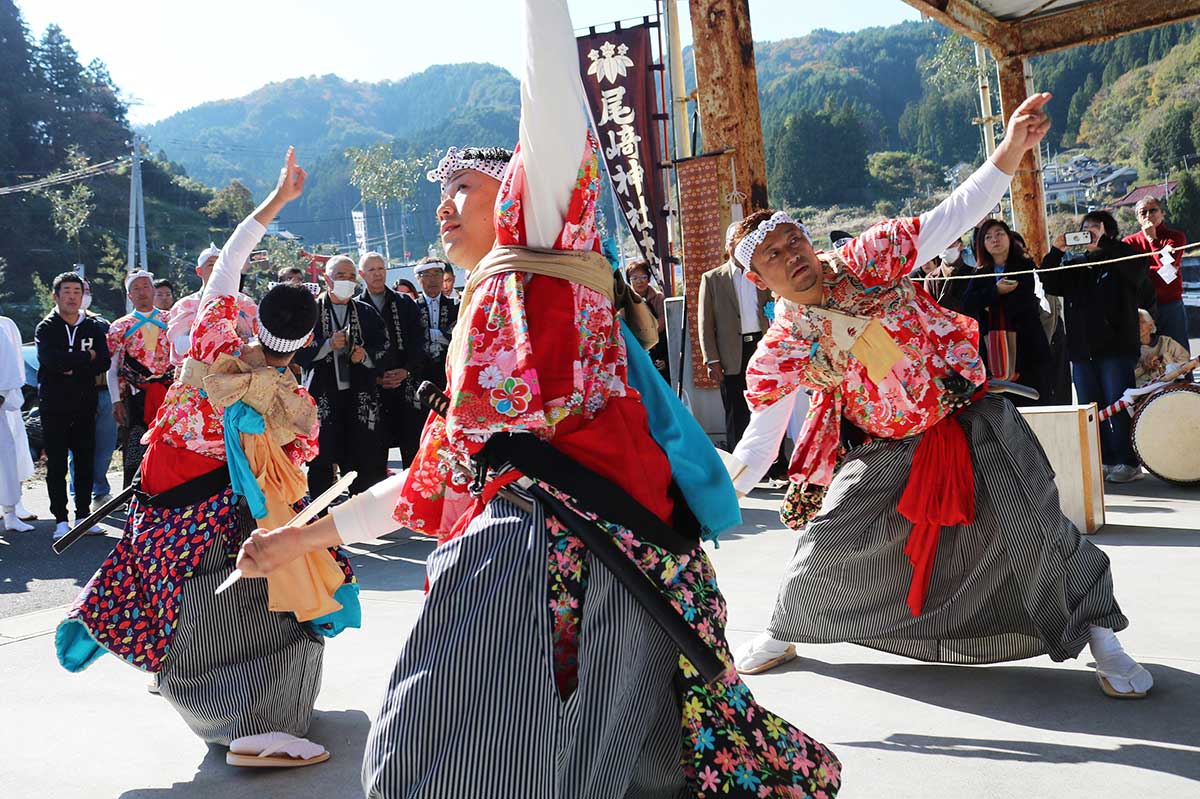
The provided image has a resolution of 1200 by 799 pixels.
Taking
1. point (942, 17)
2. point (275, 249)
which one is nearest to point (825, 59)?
point (275, 249)

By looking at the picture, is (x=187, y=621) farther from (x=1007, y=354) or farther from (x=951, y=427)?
(x=1007, y=354)

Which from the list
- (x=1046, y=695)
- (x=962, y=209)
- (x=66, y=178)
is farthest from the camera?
(x=66, y=178)

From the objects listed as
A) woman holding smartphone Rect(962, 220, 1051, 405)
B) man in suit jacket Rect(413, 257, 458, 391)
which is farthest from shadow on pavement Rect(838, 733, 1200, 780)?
man in suit jacket Rect(413, 257, 458, 391)

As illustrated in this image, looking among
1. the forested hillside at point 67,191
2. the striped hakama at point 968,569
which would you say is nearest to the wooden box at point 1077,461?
the striped hakama at point 968,569

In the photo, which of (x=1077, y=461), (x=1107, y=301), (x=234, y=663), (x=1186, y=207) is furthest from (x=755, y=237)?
(x=1186, y=207)

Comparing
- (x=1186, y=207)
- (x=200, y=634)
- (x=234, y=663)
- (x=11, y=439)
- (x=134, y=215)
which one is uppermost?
(x=134, y=215)

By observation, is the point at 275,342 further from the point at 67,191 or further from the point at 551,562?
the point at 67,191

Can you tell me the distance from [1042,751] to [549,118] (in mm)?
2269

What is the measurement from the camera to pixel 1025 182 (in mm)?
10664

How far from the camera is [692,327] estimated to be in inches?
382

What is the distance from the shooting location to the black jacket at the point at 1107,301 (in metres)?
7.84

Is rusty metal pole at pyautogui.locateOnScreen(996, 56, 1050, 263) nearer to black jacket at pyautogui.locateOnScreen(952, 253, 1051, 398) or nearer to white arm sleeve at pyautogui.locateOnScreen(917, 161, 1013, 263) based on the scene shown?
black jacket at pyautogui.locateOnScreen(952, 253, 1051, 398)

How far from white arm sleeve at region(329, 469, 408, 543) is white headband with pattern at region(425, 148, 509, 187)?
2.18 ft

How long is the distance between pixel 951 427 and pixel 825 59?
155 metres
